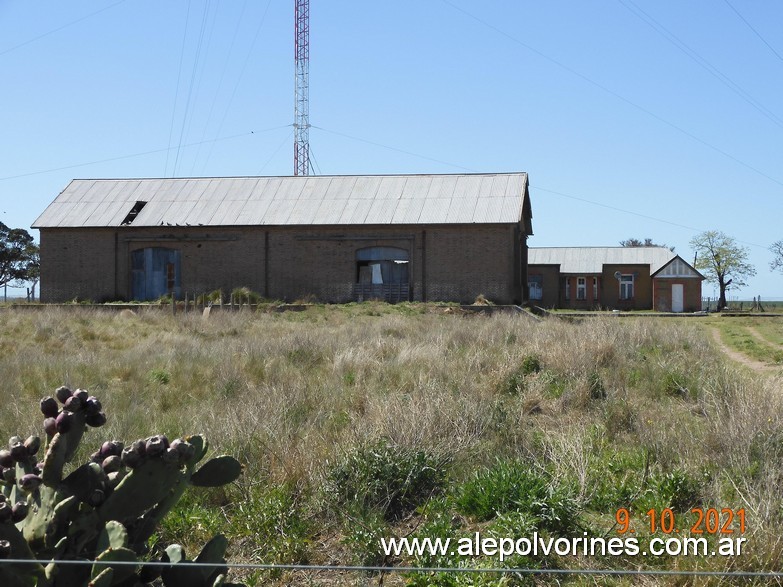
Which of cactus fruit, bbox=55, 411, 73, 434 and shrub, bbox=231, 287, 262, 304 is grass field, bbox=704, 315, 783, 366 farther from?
shrub, bbox=231, 287, 262, 304

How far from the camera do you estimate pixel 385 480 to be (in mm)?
5875

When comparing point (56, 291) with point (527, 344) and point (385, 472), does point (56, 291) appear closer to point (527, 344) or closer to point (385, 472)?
point (527, 344)

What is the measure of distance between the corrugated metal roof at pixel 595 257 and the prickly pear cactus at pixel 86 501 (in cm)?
5359

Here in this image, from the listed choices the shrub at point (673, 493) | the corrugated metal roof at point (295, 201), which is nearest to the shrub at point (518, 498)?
the shrub at point (673, 493)

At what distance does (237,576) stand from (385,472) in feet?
4.62

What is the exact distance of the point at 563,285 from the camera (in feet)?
182

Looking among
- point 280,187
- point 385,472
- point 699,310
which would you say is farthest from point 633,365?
point 699,310

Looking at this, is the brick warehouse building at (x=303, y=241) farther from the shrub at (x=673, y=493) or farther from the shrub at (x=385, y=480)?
the shrub at (x=673, y=493)

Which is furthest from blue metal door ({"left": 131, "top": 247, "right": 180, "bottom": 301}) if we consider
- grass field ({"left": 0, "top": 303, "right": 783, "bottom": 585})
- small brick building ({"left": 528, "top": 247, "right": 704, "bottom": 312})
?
grass field ({"left": 0, "top": 303, "right": 783, "bottom": 585})

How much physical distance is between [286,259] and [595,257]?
27.1 m

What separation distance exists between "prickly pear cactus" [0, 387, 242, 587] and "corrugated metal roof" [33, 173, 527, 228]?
32222 mm

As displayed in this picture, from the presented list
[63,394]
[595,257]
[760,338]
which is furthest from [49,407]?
[595,257]

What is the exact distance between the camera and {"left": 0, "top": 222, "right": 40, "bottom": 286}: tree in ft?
205

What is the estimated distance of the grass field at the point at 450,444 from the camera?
5.12 m
